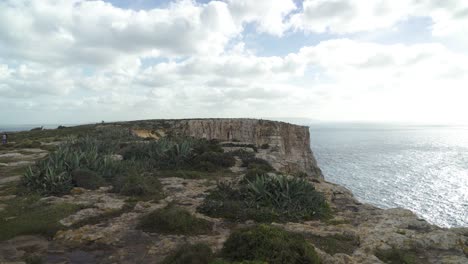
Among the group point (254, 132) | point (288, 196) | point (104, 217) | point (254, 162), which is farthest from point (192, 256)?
point (254, 132)

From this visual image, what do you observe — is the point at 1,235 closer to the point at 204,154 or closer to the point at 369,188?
the point at 204,154

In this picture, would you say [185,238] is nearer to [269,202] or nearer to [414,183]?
[269,202]

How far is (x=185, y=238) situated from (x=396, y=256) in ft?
13.7

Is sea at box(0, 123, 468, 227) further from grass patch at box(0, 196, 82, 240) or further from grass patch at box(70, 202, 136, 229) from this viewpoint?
grass patch at box(0, 196, 82, 240)

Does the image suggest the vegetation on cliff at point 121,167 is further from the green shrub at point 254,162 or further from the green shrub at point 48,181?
the green shrub at point 254,162

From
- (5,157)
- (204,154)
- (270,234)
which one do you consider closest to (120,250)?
(270,234)

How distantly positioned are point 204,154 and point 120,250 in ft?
33.0

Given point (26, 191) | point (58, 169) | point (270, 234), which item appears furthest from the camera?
point (58, 169)

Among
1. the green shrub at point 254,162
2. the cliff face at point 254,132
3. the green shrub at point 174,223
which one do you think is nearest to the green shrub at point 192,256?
the green shrub at point 174,223

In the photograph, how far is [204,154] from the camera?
15852mm

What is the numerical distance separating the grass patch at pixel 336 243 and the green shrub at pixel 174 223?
2.47 meters

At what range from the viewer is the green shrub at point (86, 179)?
34.8ft

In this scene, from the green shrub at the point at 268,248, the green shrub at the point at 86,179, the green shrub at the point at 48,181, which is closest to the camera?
the green shrub at the point at 268,248

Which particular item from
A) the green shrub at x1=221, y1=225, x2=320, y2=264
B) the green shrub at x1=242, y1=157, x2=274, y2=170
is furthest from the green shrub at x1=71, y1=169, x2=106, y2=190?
the green shrub at x1=242, y1=157, x2=274, y2=170
